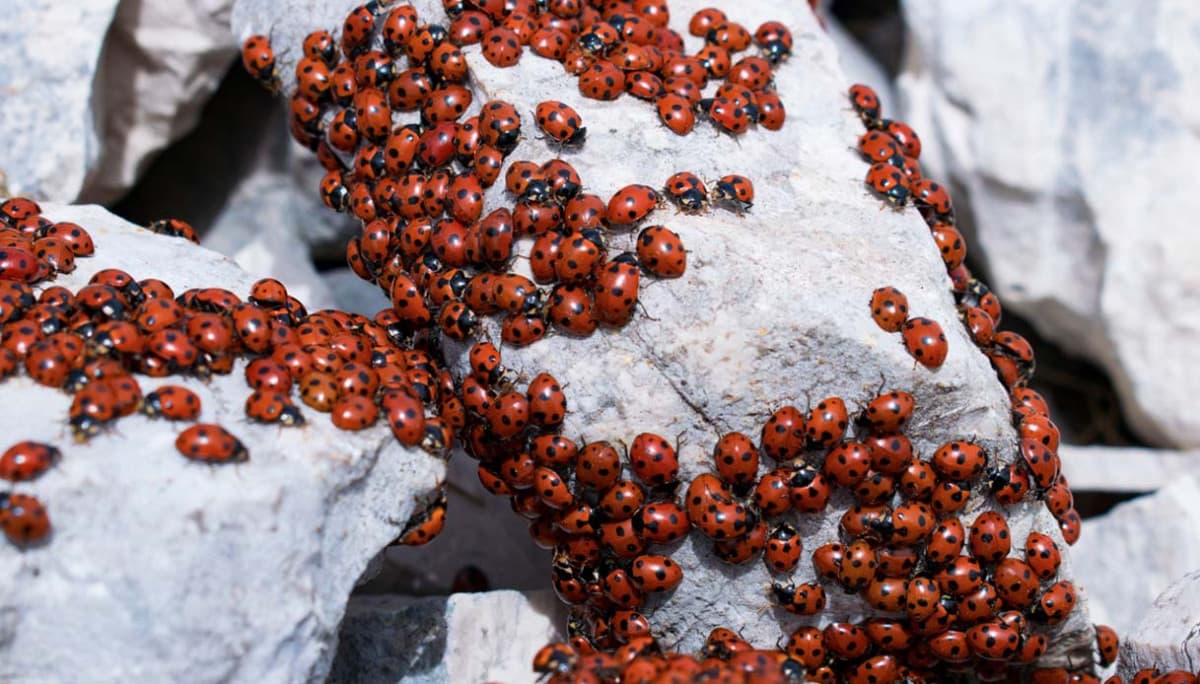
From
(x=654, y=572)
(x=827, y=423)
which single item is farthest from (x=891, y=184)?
(x=654, y=572)

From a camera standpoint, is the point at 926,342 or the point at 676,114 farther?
the point at 676,114

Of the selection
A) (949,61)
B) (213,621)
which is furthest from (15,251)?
(949,61)

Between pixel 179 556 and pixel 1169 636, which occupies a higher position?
pixel 179 556

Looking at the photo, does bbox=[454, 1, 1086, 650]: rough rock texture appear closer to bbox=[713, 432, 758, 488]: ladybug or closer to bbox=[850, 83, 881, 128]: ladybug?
bbox=[713, 432, 758, 488]: ladybug

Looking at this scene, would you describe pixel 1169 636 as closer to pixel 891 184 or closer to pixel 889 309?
pixel 889 309

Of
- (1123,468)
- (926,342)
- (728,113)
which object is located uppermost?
(728,113)

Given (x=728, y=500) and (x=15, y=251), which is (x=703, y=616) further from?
(x=15, y=251)

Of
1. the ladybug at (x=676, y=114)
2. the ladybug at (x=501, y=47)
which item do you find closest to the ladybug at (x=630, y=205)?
the ladybug at (x=676, y=114)
